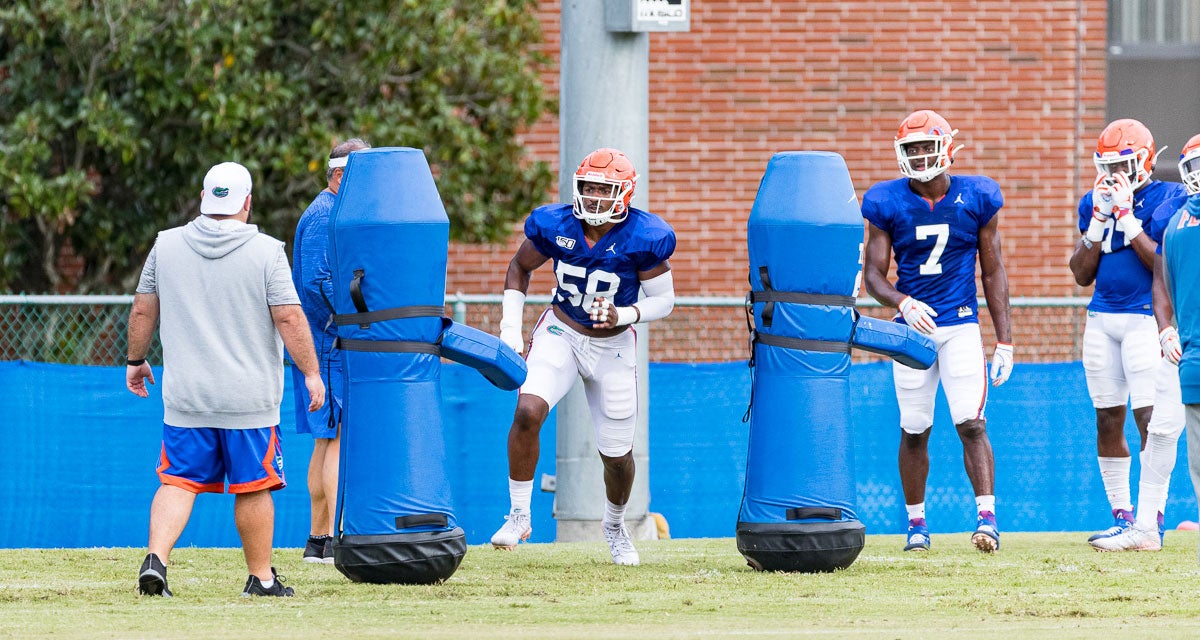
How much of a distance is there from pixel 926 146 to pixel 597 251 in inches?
75.2

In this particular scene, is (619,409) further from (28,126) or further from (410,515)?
(28,126)

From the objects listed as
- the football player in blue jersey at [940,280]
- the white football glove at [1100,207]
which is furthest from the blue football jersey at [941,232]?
the white football glove at [1100,207]

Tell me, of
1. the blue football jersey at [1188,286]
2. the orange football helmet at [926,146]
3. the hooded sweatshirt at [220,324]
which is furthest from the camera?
the orange football helmet at [926,146]

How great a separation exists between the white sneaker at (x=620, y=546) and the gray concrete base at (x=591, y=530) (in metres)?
2.03

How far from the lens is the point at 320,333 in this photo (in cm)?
804

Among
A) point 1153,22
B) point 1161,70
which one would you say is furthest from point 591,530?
point 1153,22

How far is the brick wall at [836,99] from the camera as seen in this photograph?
535 inches

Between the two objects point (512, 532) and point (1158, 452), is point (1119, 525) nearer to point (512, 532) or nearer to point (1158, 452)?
point (1158, 452)

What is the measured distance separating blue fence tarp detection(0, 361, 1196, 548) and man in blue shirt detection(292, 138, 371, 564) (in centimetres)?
230

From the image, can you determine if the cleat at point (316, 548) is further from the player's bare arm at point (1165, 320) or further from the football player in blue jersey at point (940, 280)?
the player's bare arm at point (1165, 320)

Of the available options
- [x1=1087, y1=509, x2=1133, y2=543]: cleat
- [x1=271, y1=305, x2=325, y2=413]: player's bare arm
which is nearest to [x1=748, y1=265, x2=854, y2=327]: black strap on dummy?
[x1=271, y1=305, x2=325, y2=413]: player's bare arm

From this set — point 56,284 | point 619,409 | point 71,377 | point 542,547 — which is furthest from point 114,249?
point 619,409

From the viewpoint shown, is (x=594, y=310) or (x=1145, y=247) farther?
(x=1145, y=247)

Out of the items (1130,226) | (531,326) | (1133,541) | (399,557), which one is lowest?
(1133,541)
